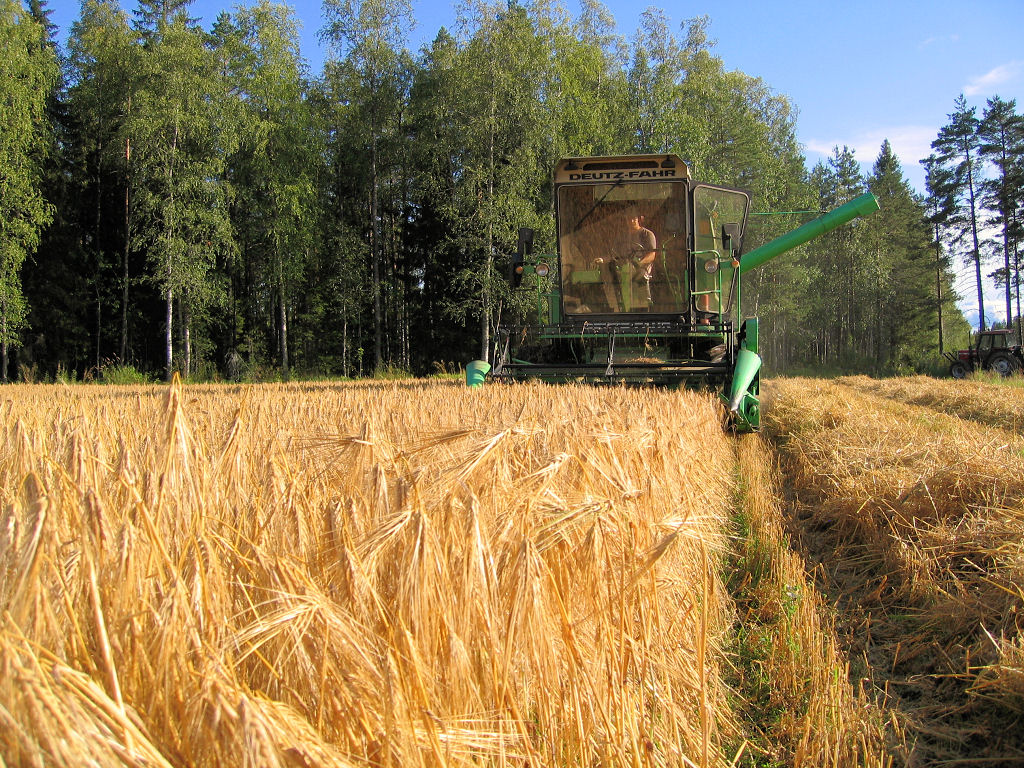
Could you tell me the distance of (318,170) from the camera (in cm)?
2745

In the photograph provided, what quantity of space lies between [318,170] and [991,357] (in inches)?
1053

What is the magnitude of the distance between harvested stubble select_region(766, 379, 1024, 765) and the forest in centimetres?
1827

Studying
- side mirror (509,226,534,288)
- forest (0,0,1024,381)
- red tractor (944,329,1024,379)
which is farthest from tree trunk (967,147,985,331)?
side mirror (509,226,534,288)

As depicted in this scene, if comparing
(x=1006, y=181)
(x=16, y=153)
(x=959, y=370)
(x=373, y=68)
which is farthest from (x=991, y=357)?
(x=16, y=153)

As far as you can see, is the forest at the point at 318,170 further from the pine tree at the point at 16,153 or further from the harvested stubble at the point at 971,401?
the harvested stubble at the point at 971,401

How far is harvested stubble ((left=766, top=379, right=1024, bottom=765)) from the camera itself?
220 cm

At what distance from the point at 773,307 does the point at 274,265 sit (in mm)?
25304

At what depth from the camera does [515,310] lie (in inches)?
1003

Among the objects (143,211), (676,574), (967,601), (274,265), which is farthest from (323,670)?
(274,265)

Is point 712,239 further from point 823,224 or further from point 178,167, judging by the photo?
point 178,167

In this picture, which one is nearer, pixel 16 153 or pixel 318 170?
pixel 16 153

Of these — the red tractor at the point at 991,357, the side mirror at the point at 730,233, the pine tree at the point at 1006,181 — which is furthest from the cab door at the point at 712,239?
the pine tree at the point at 1006,181

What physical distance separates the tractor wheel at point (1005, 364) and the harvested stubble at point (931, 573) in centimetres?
2290

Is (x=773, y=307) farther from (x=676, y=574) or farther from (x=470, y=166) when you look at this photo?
(x=676, y=574)
